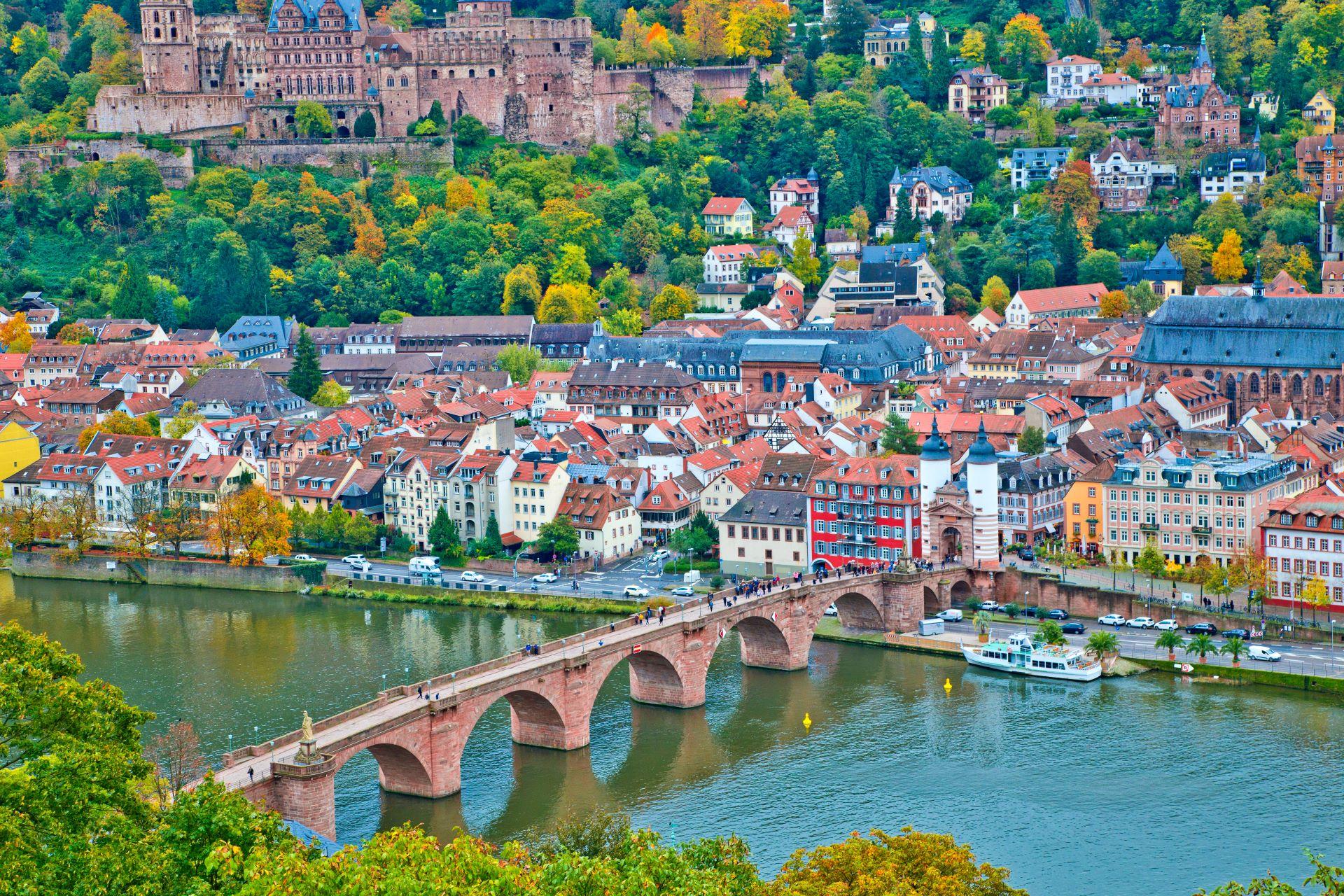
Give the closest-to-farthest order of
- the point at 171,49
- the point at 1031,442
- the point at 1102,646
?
the point at 1102,646 → the point at 1031,442 → the point at 171,49

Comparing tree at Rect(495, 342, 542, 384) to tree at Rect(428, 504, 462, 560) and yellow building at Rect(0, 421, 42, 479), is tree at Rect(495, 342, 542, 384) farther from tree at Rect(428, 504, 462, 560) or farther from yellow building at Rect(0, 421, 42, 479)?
tree at Rect(428, 504, 462, 560)

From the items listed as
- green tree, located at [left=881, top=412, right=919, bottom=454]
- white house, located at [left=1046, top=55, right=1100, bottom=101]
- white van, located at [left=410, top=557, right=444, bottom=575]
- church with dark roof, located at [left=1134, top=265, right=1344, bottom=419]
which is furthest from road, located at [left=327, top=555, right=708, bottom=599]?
white house, located at [left=1046, top=55, right=1100, bottom=101]

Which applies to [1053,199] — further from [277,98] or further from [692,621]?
[692,621]

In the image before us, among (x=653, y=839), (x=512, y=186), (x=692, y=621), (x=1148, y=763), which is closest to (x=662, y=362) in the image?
(x=512, y=186)

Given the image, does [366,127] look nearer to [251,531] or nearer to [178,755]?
[251,531]

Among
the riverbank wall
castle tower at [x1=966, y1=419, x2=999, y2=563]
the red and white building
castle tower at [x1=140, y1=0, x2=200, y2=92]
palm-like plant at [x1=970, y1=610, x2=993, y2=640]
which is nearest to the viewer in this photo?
palm-like plant at [x1=970, y1=610, x2=993, y2=640]

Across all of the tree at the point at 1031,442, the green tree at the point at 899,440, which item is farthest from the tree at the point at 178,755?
the tree at the point at 1031,442

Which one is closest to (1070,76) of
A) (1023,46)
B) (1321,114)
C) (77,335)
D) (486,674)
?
(1023,46)
